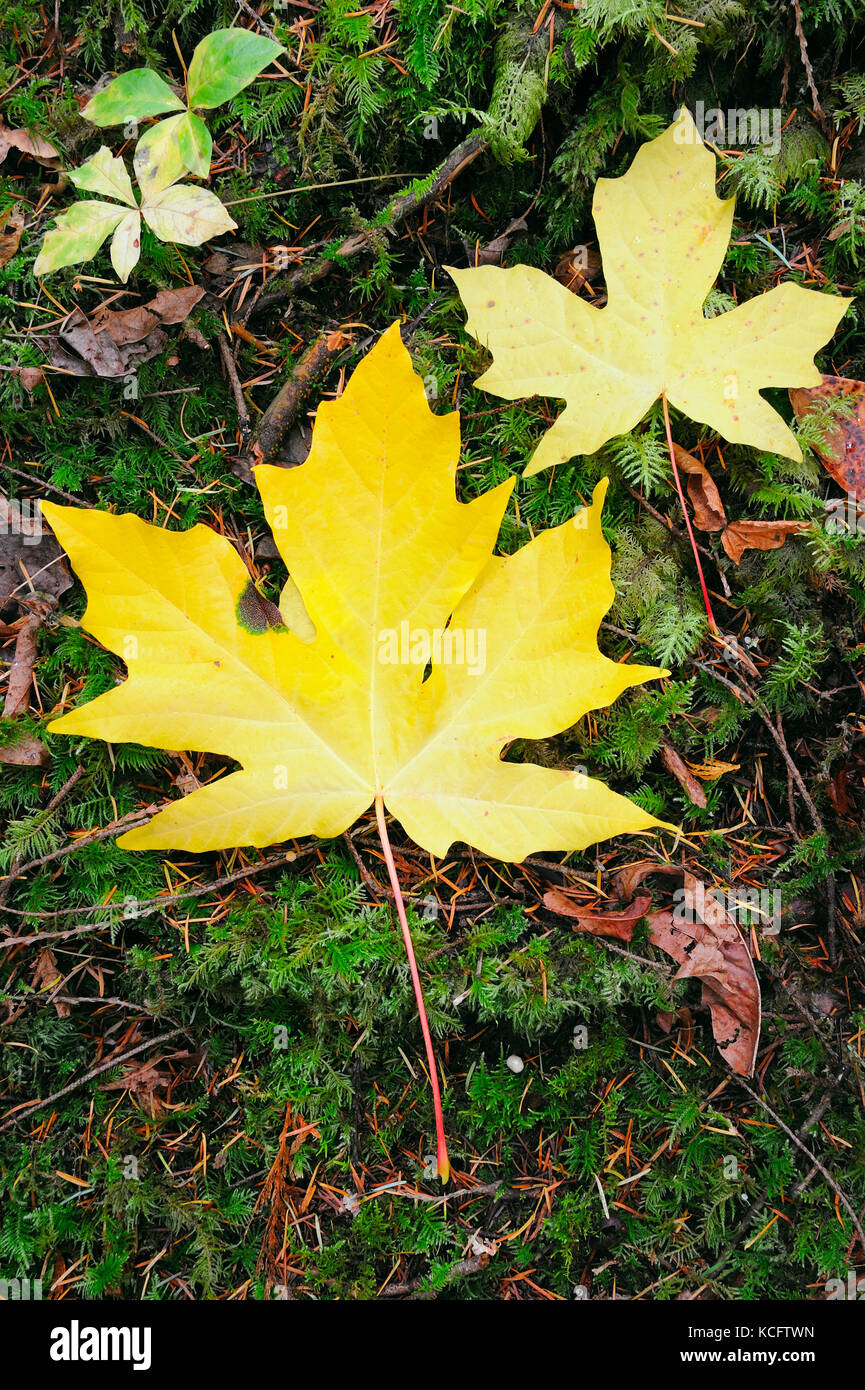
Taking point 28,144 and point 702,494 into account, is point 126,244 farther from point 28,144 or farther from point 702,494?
point 702,494

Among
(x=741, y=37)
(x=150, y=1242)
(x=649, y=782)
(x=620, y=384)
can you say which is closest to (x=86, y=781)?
(x=150, y=1242)

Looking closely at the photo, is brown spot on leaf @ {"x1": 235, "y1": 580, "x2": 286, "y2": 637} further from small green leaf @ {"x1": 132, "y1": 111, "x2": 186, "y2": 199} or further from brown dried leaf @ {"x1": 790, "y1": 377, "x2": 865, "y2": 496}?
brown dried leaf @ {"x1": 790, "y1": 377, "x2": 865, "y2": 496}

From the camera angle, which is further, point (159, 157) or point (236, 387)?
point (236, 387)

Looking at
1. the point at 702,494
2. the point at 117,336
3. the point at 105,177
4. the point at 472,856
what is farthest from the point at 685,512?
the point at 105,177

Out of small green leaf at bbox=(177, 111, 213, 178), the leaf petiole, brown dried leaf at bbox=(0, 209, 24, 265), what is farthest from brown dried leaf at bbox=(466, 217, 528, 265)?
the leaf petiole

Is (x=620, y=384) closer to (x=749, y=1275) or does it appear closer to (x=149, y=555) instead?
(x=149, y=555)
